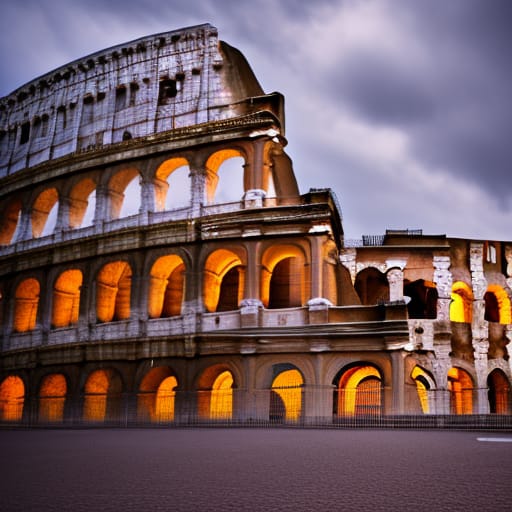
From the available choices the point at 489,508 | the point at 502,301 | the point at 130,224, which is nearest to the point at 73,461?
the point at 489,508

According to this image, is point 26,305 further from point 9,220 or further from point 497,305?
point 497,305

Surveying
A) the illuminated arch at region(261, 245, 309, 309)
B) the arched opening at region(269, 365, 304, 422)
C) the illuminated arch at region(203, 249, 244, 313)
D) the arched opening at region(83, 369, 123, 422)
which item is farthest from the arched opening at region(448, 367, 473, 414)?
the arched opening at region(83, 369, 123, 422)

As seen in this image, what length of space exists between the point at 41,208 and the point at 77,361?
769 centimetres

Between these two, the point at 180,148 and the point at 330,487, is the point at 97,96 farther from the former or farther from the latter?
the point at 330,487

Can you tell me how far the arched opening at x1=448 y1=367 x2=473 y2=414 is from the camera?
2575 cm

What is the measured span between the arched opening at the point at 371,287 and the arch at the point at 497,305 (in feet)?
14.6

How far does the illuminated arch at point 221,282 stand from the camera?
22.1m

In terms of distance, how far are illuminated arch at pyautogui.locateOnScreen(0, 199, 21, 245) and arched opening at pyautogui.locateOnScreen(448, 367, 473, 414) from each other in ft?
63.4

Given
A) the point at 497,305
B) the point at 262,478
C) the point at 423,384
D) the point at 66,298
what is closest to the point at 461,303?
the point at 497,305

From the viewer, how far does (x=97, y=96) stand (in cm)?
2702

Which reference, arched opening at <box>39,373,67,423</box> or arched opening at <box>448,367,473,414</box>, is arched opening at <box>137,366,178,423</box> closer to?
arched opening at <box>39,373,67,423</box>

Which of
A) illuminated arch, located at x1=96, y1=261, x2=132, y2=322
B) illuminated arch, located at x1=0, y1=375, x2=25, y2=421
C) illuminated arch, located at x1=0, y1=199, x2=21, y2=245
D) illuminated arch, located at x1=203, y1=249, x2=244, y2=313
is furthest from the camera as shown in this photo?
illuminated arch, located at x1=0, y1=199, x2=21, y2=245

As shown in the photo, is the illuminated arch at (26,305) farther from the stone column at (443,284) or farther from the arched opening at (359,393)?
the stone column at (443,284)

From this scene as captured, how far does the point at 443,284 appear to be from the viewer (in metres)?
26.5
